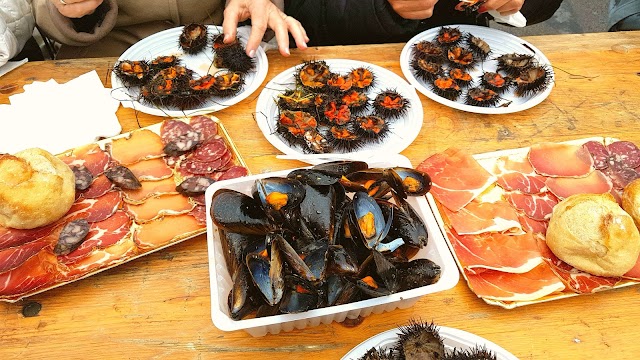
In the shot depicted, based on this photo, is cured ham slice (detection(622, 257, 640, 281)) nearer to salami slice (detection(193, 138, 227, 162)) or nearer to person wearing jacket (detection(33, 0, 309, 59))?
salami slice (detection(193, 138, 227, 162))

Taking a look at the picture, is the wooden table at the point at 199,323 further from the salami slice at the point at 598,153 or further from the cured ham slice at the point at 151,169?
the salami slice at the point at 598,153

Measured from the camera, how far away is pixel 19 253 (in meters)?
1.33

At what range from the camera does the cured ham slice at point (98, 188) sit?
149 cm

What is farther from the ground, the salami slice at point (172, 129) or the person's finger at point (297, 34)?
the person's finger at point (297, 34)

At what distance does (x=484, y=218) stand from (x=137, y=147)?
1211mm

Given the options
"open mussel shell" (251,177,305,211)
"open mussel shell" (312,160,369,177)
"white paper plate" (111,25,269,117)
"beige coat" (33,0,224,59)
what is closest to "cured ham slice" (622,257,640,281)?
"open mussel shell" (312,160,369,177)

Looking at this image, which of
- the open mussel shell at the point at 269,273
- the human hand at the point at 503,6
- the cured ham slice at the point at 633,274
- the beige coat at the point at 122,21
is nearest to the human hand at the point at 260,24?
the beige coat at the point at 122,21

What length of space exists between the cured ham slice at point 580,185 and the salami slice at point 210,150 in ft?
3.79

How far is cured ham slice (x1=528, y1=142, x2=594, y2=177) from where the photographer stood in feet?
5.46

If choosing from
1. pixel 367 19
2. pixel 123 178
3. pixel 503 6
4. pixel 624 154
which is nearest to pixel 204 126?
pixel 123 178

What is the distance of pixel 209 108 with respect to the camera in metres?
1.86

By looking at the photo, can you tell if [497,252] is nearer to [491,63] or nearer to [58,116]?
[491,63]

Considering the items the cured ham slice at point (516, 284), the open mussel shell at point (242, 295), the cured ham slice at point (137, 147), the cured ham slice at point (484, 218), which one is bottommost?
the cured ham slice at point (516, 284)

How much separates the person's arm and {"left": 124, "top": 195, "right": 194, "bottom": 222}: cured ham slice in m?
0.95
